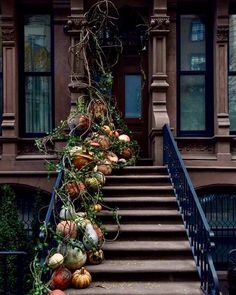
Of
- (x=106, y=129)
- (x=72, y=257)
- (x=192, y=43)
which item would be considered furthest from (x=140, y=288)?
(x=192, y=43)

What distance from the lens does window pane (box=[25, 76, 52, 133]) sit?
40.3 ft

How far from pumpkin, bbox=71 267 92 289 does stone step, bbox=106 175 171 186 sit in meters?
2.76

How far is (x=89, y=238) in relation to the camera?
7828mm

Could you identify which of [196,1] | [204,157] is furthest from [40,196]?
[196,1]

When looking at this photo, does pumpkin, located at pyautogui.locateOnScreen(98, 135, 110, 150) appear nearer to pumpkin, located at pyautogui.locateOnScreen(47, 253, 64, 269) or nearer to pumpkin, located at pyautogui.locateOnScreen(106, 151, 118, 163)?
pumpkin, located at pyautogui.locateOnScreen(106, 151, 118, 163)

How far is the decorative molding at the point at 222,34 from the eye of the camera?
1178 cm

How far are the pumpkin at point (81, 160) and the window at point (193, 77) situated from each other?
11.3 feet

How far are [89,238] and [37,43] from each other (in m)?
5.79

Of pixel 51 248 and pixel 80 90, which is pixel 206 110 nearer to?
pixel 80 90

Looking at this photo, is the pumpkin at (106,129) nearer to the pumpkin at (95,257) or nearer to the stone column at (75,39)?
the stone column at (75,39)

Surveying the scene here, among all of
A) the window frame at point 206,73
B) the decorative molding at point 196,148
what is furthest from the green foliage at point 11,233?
the window frame at point 206,73

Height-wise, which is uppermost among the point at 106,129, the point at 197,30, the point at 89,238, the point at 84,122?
the point at 197,30

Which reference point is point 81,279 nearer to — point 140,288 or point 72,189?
point 140,288

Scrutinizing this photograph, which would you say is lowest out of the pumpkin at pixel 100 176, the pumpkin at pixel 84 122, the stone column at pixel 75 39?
the pumpkin at pixel 100 176
